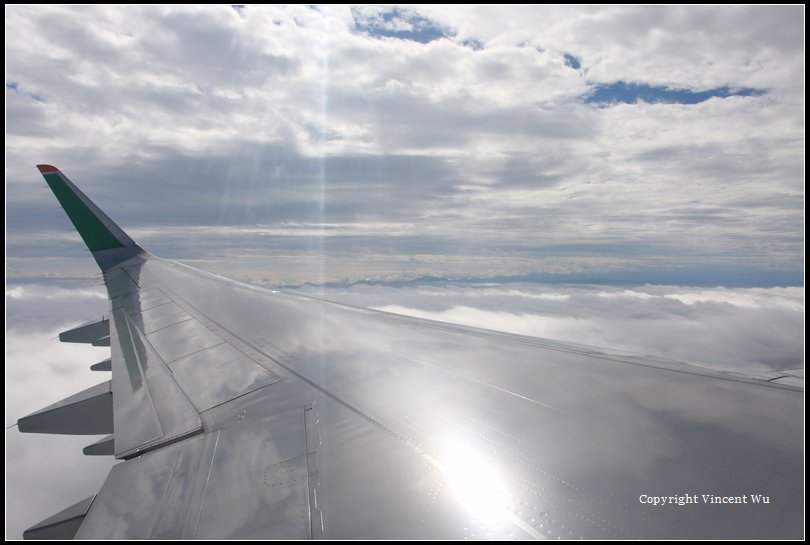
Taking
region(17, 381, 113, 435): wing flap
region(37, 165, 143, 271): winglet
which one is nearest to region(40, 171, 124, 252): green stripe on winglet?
region(37, 165, 143, 271): winglet

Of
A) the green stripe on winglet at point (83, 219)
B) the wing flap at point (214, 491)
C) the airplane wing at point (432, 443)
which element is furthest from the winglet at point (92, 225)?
the wing flap at point (214, 491)

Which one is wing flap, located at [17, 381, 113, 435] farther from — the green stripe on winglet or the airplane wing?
the green stripe on winglet

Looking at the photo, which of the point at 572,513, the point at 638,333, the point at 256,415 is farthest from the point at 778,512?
the point at 638,333

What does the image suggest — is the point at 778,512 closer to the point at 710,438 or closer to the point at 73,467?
the point at 710,438

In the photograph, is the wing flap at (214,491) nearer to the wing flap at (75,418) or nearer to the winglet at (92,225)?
the wing flap at (75,418)

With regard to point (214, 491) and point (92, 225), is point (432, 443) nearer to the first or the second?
point (214, 491)

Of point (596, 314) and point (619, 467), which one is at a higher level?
point (619, 467)
